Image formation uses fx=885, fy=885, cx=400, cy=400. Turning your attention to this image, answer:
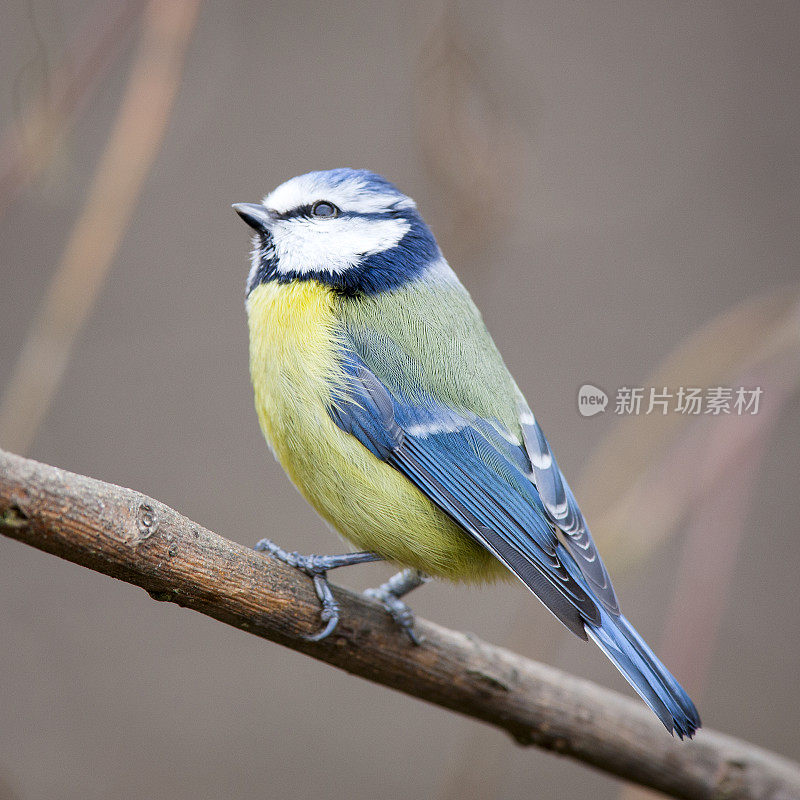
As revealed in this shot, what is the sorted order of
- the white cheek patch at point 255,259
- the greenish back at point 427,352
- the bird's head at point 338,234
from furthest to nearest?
the white cheek patch at point 255,259, the bird's head at point 338,234, the greenish back at point 427,352

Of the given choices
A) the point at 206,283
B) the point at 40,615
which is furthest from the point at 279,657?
the point at 206,283

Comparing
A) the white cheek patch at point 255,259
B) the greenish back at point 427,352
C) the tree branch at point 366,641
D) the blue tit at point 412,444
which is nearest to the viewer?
the tree branch at point 366,641

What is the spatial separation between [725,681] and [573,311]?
5.51 feet

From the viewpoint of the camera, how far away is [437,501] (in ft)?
6.07

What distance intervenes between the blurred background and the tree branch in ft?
0.60

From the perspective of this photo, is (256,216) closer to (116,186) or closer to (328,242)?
(328,242)

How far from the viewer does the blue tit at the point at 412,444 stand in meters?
1.82

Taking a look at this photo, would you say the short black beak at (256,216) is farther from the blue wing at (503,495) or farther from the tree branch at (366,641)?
the tree branch at (366,641)

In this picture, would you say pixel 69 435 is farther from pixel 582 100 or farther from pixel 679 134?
pixel 679 134

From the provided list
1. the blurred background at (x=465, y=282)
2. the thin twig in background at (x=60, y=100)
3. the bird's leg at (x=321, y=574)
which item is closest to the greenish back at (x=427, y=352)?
the blurred background at (x=465, y=282)

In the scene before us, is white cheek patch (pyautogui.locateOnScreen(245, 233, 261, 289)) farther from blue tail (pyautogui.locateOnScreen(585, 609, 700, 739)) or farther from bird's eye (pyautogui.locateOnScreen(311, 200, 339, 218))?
blue tail (pyautogui.locateOnScreen(585, 609, 700, 739))

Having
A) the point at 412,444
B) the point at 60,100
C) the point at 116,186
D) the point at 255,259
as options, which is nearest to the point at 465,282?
the point at 255,259

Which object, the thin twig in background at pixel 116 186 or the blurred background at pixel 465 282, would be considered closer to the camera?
the thin twig in background at pixel 116 186

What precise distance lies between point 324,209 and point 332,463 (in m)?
0.70
